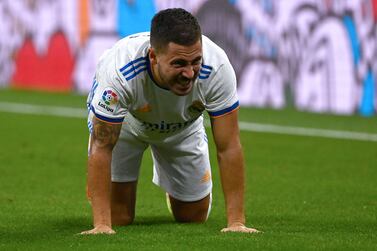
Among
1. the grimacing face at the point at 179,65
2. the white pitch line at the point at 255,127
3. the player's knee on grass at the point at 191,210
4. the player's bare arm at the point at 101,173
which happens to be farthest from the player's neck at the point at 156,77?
the white pitch line at the point at 255,127

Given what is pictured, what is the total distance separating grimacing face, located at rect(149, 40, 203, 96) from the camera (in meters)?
7.05

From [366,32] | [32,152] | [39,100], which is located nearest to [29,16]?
[39,100]

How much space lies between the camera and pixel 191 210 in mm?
9109

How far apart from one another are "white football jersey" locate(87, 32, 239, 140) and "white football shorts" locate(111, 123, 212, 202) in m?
0.86

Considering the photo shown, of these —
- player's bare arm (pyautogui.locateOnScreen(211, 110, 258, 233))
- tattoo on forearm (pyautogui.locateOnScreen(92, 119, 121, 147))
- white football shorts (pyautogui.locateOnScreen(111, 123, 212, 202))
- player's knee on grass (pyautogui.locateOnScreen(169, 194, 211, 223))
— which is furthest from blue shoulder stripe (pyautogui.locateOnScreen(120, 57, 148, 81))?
player's knee on grass (pyautogui.locateOnScreen(169, 194, 211, 223))

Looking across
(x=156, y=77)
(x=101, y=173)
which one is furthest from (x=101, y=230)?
(x=156, y=77)

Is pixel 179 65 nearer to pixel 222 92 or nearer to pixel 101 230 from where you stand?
pixel 222 92

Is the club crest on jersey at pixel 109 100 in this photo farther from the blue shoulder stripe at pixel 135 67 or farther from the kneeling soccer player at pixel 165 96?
the blue shoulder stripe at pixel 135 67

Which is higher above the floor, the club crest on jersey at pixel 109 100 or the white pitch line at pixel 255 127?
the club crest on jersey at pixel 109 100

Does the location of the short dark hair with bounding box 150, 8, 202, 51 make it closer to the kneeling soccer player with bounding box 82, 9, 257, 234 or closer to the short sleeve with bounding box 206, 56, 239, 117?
the kneeling soccer player with bounding box 82, 9, 257, 234

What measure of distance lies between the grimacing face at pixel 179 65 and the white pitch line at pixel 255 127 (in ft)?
27.8

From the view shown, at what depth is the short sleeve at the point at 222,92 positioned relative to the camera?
24.6ft

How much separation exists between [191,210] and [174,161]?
0.44 meters

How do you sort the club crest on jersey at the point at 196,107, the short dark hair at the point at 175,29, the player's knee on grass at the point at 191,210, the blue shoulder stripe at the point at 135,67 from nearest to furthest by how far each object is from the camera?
the short dark hair at the point at 175,29, the blue shoulder stripe at the point at 135,67, the club crest on jersey at the point at 196,107, the player's knee on grass at the point at 191,210
